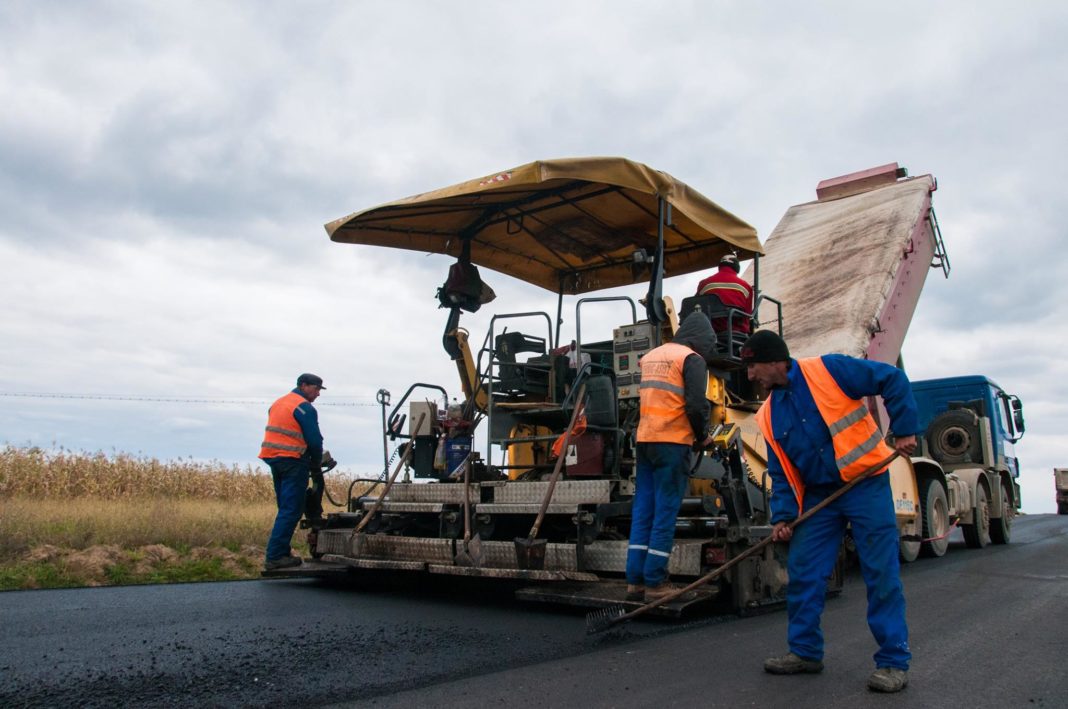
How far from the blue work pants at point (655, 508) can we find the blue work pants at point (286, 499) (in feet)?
10.2

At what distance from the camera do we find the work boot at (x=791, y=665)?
11.2ft

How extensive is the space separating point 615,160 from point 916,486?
17.3ft

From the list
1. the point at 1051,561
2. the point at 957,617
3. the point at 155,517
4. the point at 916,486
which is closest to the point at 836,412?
the point at 957,617

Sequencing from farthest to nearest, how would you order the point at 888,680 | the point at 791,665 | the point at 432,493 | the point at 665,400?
the point at 432,493
the point at 665,400
the point at 791,665
the point at 888,680

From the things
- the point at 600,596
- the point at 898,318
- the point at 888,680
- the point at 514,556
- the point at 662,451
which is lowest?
the point at 888,680

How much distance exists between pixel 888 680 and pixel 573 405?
10.1 feet

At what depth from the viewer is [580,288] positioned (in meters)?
7.59

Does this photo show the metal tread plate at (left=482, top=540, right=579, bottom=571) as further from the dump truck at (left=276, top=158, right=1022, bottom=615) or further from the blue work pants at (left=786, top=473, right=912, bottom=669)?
the blue work pants at (left=786, top=473, right=912, bottom=669)

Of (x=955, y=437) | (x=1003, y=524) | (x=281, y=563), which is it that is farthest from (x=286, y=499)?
(x=1003, y=524)

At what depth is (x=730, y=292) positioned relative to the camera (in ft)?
20.3

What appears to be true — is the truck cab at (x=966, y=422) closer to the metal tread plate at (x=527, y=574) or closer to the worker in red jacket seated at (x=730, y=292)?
the worker in red jacket seated at (x=730, y=292)

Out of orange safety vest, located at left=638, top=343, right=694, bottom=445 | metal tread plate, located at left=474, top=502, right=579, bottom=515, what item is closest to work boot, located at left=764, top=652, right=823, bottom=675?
orange safety vest, located at left=638, top=343, right=694, bottom=445

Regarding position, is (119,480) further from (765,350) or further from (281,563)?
(765,350)

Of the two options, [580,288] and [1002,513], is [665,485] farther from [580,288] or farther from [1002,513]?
[1002,513]
